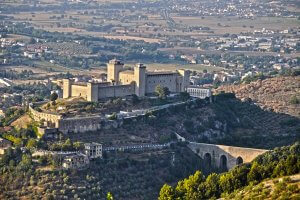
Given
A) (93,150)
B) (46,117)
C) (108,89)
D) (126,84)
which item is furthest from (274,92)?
(93,150)

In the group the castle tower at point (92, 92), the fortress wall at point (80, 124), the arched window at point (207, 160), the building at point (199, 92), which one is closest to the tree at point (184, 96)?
the building at point (199, 92)

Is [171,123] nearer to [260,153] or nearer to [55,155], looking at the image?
[260,153]

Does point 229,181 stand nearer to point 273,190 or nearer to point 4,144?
point 273,190

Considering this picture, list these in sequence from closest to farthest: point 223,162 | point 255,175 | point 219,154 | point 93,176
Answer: point 255,175, point 93,176, point 219,154, point 223,162

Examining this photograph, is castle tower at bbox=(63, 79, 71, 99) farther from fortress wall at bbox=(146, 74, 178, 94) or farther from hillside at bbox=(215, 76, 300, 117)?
hillside at bbox=(215, 76, 300, 117)

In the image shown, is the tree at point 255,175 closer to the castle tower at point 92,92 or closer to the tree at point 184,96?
the castle tower at point 92,92

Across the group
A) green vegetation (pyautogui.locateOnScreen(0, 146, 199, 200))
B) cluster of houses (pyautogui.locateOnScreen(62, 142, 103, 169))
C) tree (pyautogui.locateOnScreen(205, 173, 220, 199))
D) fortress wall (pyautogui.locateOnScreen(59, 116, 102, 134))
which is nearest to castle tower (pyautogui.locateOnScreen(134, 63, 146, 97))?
fortress wall (pyautogui.locateOnScreen(59, 116, 102, 134))
